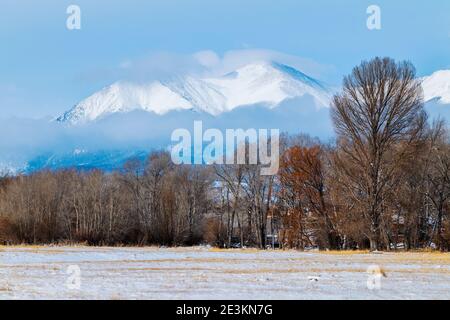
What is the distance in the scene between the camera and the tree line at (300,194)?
4509 centimetres

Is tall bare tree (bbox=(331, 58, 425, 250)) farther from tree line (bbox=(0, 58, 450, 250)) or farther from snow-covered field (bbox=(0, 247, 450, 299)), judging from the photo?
snow-covered field (bbox=(0, 247, 450, 299))

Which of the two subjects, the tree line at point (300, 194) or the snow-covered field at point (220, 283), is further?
the tree line at point (300, 194)

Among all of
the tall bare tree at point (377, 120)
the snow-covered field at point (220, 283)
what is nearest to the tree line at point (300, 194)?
the tall bare tree at point (377, 120)

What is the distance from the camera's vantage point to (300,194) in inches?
2402

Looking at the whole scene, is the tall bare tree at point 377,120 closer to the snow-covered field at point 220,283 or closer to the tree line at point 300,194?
the tree line at point 300,194

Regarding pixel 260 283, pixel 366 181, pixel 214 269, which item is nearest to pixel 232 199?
pixel 366 181

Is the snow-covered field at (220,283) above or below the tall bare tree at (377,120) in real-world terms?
below

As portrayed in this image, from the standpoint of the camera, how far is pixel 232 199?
7469cm

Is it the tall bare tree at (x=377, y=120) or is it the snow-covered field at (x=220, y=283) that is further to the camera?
the tall bare tree at (x=377, y=120)

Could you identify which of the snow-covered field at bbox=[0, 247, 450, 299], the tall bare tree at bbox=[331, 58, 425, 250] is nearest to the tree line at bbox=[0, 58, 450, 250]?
the tall bare tree at bbox=[331, 58, 425, 250]

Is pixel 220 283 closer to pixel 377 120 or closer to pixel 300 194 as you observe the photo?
pixel 377 120

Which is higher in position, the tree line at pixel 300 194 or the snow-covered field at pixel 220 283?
the tree line at pixel 300 194
